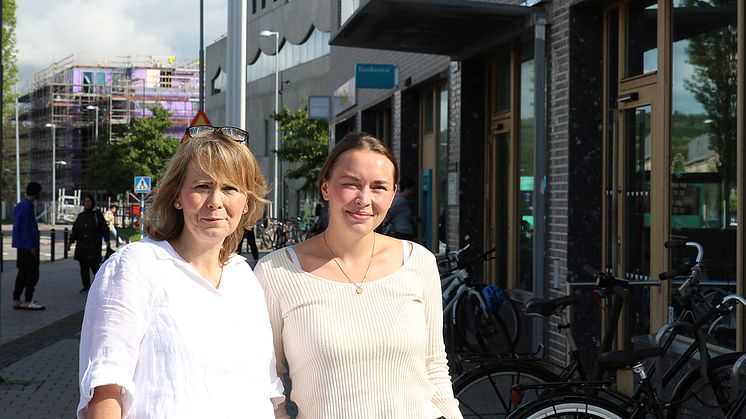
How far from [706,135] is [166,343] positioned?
5.39m

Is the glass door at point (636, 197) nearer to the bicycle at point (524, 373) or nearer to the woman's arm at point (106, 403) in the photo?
the bicycle at point (524, 373)

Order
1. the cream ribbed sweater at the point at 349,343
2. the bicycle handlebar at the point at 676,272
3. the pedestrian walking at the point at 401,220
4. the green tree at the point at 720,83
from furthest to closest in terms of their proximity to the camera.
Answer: the pedestrian walking at the point at 401,220
the green tree at the point at 720,83
the bicycle handlebar at the point at 676,272
the cream ribbed sweater at the point at 349,343

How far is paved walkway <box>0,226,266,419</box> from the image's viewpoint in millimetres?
7785

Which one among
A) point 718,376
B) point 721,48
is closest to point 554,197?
point 721,48

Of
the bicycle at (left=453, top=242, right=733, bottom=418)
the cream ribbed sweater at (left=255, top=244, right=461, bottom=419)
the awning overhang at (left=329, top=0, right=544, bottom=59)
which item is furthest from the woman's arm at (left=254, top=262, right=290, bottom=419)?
the awning overhang at (left=329, top=0, right=544, bottom=59)

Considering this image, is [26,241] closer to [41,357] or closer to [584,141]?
[41,357]

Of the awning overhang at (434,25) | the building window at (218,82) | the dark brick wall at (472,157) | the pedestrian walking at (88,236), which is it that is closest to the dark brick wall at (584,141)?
the awning overhang at (434,25)

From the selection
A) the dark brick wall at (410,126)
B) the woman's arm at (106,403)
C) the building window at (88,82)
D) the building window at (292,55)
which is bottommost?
the woman's arm at (106,403)

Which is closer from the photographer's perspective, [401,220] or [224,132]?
[224,132]

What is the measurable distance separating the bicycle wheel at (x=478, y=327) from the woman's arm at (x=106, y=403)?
6563mm

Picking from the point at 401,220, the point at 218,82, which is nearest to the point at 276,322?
the point at 401,220

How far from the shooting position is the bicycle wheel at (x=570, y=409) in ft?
14.0

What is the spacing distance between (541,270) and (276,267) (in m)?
5.33

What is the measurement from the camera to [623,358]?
4074mm
